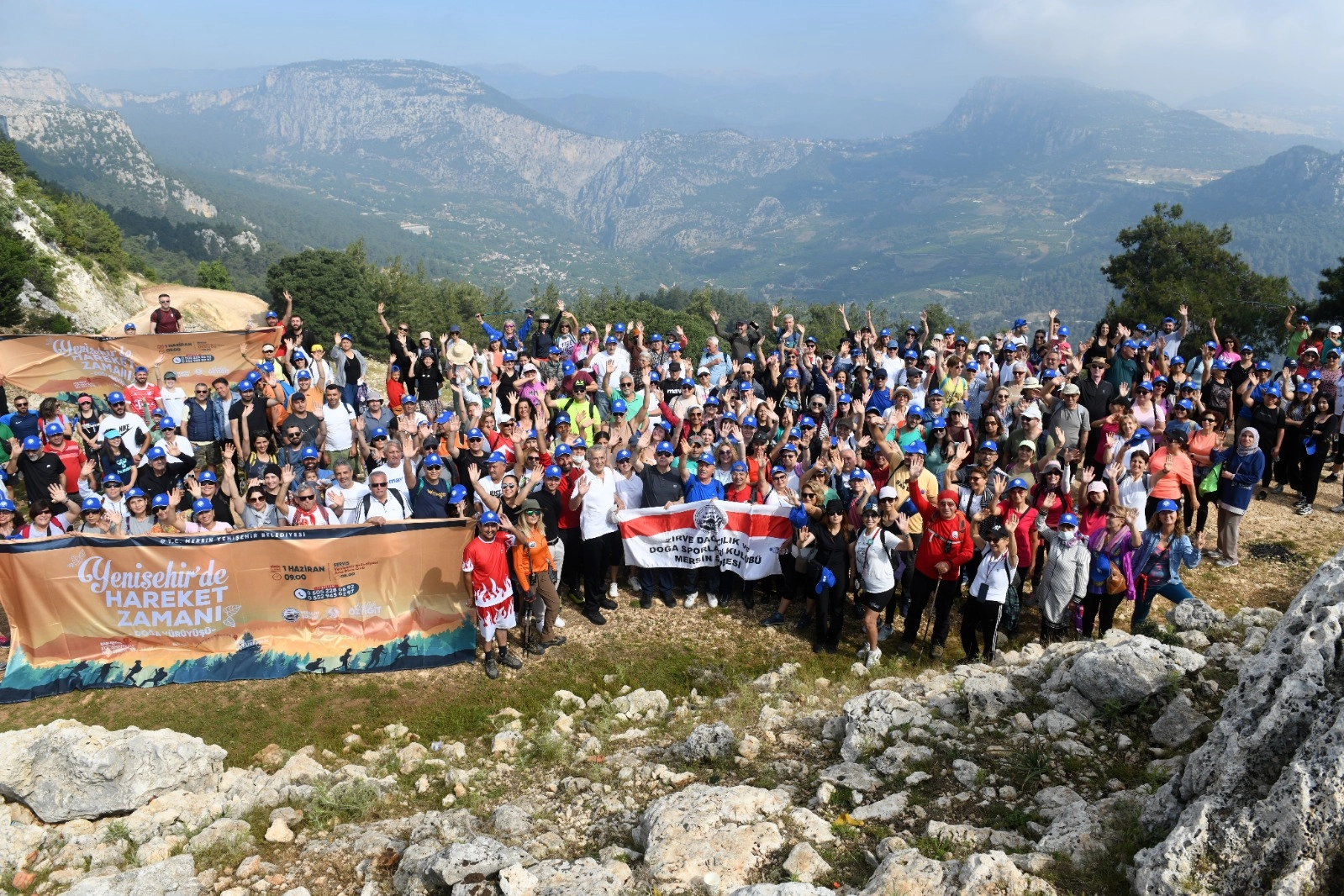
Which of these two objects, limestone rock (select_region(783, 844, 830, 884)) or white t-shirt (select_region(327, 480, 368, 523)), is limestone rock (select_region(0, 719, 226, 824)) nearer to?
white t-shirt (select_region(327, 480, 368, 523))

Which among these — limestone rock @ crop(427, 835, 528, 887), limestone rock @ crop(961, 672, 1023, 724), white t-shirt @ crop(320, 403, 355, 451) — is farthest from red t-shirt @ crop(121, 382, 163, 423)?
limestone rock @ crop(961, 672, 1023, 724)

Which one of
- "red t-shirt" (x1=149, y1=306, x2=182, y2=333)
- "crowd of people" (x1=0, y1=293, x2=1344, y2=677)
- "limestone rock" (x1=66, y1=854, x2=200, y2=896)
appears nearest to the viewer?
"limestone rock" (x1=66, y1=854, x2=200, y2=896)

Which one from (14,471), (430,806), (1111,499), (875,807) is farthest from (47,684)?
(1111,499)

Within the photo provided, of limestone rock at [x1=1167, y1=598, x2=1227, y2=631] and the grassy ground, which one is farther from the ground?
limestone rock at [x1=1167, y1=598, x2=1227, y2=631]

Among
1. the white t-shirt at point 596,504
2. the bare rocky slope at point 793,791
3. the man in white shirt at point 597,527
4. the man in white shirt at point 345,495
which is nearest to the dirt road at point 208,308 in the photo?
the man in white shirt at point 345,495

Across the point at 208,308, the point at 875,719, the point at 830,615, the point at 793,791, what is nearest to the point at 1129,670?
the point at 875,719

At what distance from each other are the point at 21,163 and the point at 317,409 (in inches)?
3030

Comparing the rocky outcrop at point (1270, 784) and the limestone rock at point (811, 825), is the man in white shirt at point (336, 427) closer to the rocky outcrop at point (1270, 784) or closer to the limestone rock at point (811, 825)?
the limestone rock at point (811, 825)

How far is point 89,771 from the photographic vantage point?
7.79m

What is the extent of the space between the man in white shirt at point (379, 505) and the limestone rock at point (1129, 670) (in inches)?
338

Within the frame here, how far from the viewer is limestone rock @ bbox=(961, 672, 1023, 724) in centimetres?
828

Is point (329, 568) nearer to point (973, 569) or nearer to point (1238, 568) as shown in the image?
point (973, 569)

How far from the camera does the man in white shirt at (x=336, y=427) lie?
44.0 feet

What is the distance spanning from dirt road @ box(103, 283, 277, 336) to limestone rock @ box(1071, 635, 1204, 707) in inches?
1676
